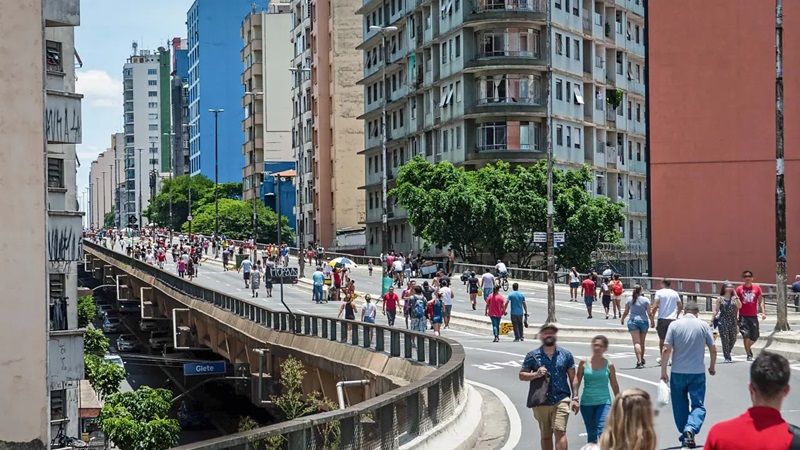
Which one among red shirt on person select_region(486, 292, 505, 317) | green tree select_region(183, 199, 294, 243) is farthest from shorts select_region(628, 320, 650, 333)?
green tree select_region(183, 199, 294, 243)

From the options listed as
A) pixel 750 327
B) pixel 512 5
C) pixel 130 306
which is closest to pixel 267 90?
pixel 130 306

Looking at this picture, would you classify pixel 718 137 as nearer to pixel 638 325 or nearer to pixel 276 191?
pixel 638 325

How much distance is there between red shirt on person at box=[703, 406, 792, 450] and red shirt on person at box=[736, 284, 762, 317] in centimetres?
1917

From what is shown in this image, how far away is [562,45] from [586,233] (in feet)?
53.4

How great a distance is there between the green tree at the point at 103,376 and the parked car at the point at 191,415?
9.95 m

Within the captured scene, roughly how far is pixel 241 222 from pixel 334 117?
2889cm

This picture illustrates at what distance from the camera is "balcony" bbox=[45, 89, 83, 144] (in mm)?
37375

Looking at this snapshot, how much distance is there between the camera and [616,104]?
96875 millimetres

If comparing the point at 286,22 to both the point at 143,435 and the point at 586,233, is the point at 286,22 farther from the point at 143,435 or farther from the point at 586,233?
the point at 143,435

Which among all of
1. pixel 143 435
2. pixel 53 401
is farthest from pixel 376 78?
pixel 53 401

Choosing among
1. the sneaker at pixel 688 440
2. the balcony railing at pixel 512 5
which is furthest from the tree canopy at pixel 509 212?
the sneaker at pixel 688 440

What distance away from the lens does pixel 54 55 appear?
39.9 m

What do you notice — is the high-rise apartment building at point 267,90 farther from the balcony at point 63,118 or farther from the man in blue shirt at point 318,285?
the balcony at point 63,118

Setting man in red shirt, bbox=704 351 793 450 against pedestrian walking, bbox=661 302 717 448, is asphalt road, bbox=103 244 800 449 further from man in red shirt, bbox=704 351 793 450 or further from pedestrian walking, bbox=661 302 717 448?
man in red shirt, bbox=704 351 793 450
